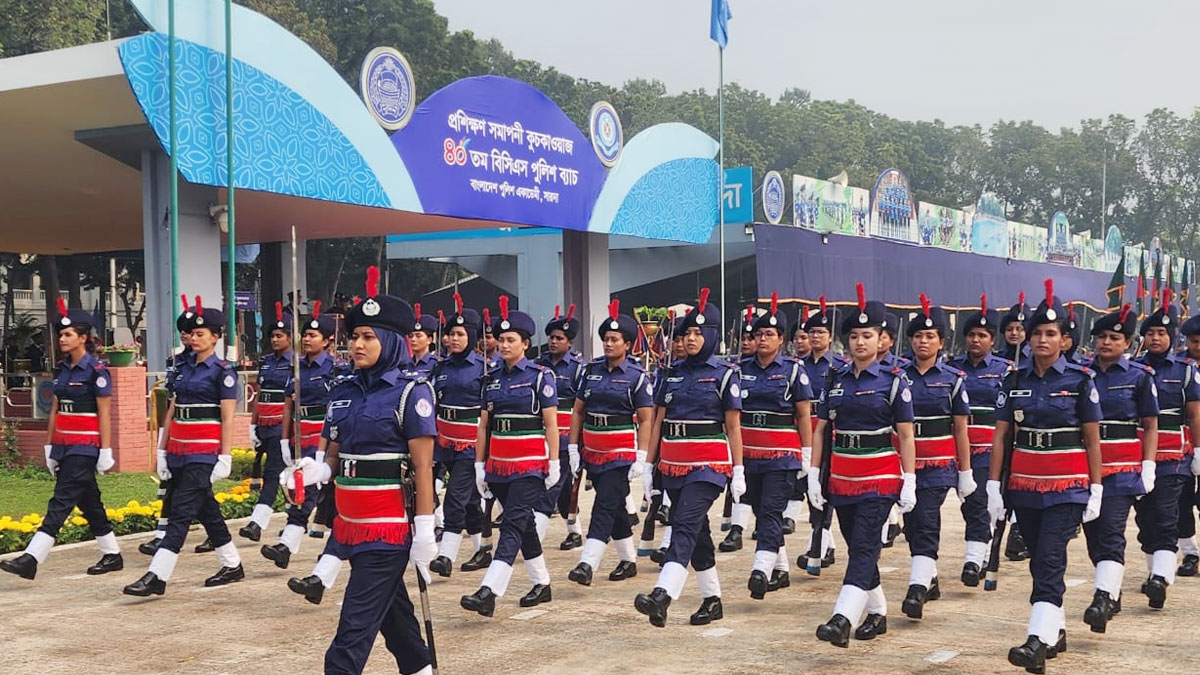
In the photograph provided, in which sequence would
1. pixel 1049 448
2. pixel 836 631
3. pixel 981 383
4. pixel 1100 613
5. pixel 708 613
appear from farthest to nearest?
pixel 981 383 → pixel 708 613 → pixel 1100 613 → pixel 1049 448 → pixel 836 631

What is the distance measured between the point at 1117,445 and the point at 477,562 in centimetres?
511

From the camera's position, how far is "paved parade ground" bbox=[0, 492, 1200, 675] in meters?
7.19

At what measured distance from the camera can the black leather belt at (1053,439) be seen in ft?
24.4

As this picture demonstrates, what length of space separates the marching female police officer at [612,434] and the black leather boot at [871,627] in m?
2.22

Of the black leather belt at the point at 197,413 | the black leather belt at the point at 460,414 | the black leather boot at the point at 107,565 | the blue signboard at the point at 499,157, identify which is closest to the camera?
the black leather belt at the point at 197,413

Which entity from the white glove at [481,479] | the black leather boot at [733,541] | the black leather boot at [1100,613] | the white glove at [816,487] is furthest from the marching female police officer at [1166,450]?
the white glove at [481,479]

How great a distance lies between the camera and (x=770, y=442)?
399 inches

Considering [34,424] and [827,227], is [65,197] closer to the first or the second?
[34,424]

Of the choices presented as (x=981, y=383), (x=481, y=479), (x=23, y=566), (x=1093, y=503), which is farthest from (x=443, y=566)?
(x=1093, y=503)

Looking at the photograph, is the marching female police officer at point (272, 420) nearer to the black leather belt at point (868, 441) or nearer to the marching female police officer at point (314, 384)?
the marching female police officer at point (314, 384)

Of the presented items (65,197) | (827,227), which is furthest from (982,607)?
(827,227)

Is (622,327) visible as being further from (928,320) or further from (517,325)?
(928,320)

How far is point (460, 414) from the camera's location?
1063cm

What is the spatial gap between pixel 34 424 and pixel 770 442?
12.5 meters
